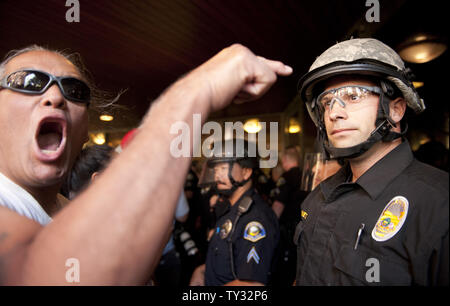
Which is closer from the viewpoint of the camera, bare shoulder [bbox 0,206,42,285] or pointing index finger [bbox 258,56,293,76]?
bare shoulder [bbox 0,206,42,285]

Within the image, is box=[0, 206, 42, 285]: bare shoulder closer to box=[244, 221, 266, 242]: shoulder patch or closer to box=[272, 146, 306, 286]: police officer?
box=[244, 221, 266, 242]: shoulder patch

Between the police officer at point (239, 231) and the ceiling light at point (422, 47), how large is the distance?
2.61 metres

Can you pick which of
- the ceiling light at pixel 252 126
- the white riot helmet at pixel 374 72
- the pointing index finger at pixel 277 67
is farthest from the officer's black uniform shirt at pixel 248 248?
the ceiling light at pixel 252 126

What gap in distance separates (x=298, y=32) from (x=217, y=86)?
12.9 ft

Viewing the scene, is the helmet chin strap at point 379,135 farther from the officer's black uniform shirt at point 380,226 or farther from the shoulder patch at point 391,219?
the shoulder patch at point 391,219

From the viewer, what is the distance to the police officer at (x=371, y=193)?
983 mm

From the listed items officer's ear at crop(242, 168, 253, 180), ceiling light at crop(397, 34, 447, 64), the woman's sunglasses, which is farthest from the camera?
ceiling light at crop(397, 34, 447, 64)

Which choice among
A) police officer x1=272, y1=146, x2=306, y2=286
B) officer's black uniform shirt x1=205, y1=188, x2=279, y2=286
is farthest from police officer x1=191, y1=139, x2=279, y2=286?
police officer x1=272, y1=146, x2=306, y2=286

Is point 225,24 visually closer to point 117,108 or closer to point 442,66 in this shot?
point 117,108

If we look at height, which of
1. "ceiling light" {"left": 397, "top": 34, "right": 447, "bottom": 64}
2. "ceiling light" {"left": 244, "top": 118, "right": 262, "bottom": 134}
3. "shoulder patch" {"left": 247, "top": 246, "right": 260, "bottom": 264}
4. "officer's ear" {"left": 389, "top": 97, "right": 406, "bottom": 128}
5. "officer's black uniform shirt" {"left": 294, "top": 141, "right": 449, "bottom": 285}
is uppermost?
"ceiling light" {"left": 244, "top": 118, "right": 262, "bottom": 134}

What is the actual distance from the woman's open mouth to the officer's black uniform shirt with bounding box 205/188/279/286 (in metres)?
1.82

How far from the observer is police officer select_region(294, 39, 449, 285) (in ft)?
3.23

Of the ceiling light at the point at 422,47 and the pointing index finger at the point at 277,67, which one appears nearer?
the pointing index finger at the point at 277,67
